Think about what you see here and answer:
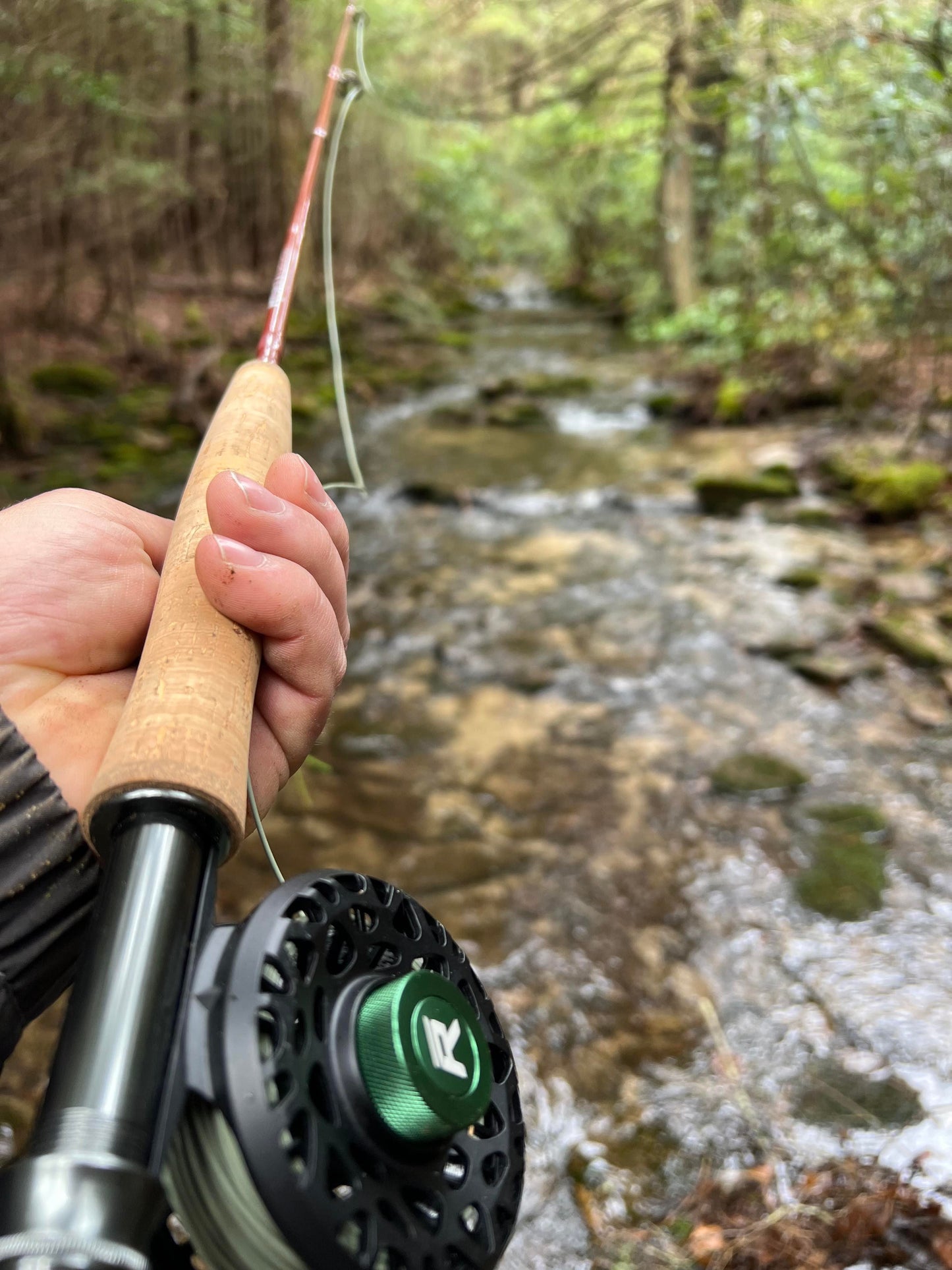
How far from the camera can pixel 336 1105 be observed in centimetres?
68

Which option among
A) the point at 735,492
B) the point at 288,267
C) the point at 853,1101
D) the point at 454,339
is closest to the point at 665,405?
the point at 735,492

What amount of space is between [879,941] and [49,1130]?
8.95ft

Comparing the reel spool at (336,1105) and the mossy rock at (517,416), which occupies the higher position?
the reel spool at (336,1105)

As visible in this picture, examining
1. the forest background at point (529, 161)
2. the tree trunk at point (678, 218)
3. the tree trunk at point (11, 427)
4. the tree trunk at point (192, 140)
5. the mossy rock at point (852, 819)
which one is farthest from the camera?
the tree trunk at point (678, 218)

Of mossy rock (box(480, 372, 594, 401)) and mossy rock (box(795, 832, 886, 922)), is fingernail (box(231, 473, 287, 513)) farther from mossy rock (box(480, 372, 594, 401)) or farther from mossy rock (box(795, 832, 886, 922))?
mossy rock (box(480, 372, 594, 401))

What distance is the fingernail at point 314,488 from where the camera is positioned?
3.60 ft

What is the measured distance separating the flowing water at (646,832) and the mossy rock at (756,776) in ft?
0.20

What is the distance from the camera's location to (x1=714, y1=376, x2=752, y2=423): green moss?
8.38 metres

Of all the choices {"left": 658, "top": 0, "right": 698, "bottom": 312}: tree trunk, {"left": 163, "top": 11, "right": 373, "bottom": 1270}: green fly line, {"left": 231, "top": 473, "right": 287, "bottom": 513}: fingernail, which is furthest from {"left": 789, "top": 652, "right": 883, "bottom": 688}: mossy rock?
{"left": 658, "top": 0, "right": 698, "bottom": 312}: tree trunk

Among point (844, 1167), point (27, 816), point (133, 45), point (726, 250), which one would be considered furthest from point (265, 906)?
point (726, 250)

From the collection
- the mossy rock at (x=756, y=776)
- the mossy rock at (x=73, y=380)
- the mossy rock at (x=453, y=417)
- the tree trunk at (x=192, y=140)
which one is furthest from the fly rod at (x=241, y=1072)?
the mossy rock at (x=453, y=417)

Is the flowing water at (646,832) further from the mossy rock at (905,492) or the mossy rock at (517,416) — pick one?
the mossy rock at (517,416)

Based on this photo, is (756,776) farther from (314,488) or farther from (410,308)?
(410,308)

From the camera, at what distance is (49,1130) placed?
1.79 ft
